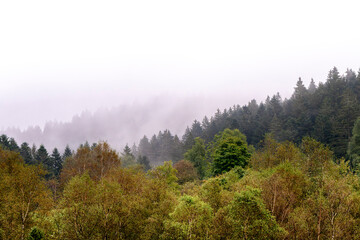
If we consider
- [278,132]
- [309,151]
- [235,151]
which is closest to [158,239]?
[309,151]

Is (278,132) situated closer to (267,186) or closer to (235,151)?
(235,151)

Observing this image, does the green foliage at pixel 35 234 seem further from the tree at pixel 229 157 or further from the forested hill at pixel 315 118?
the forested hill at pixel 315 118

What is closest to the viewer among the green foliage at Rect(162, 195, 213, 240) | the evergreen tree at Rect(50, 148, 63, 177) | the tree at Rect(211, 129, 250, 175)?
the green foliage at Rect(162, 195, 213, 240)

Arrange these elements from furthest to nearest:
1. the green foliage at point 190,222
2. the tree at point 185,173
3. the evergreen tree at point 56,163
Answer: the evergreen tree at point 56,163 < the tree at point 185,173 < the green foliage at point 190,222

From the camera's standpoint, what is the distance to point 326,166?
30328 millimetres

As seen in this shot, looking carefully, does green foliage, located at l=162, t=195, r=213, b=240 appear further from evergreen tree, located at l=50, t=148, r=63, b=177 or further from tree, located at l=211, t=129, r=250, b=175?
evergreen tree, located at l=50, t=148, r=63, b=177

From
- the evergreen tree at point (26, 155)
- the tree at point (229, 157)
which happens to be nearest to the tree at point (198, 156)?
the tree at point (229, 157)

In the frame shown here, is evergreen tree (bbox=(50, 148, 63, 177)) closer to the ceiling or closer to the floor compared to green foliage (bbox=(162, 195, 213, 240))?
closer to the ceiling

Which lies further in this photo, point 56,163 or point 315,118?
point 56,163

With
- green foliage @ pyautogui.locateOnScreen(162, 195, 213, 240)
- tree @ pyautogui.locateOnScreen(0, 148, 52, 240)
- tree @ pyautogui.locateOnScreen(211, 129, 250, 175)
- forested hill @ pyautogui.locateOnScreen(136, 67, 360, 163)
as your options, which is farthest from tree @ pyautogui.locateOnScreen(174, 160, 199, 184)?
green foliage @ pyautogui.locateOnScreen(162, 195, 213, 240)

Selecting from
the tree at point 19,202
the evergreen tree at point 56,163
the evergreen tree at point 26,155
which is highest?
the evergreen tree at point 26,155

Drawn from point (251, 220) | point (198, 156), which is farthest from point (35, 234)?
point (198, 156)

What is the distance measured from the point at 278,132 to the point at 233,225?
274ft

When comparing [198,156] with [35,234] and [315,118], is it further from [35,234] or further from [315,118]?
[35,234]
